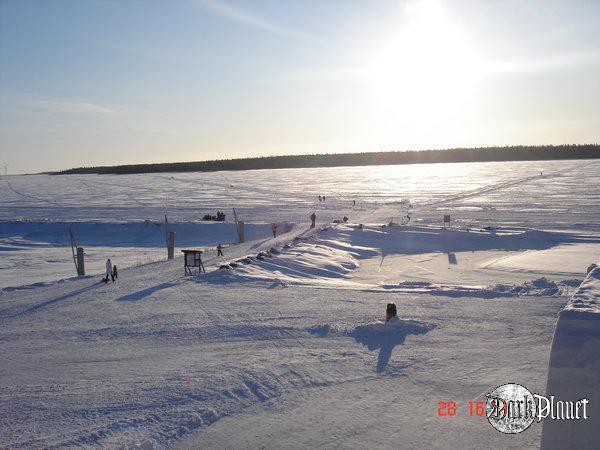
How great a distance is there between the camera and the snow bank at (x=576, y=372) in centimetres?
484

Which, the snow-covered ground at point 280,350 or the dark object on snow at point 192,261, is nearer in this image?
the snow-covered ground at point 280,350

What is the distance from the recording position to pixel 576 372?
17.9ft

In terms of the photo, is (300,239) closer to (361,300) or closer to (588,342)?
(361,300)

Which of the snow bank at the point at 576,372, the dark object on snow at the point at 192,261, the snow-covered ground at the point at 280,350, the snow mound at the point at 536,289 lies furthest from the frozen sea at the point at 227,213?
the snow bank at the point at 576,372

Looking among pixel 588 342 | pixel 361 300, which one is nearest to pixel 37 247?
pixel 361 300

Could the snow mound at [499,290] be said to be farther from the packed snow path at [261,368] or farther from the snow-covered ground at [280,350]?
the packed snow path at [261,368]

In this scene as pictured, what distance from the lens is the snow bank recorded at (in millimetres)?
4836

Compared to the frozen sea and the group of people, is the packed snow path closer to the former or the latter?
the group of people

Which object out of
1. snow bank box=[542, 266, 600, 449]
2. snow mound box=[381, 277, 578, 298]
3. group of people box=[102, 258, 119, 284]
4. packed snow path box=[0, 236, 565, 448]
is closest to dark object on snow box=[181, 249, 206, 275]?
group of people box=[102, 258, 119, 284]
